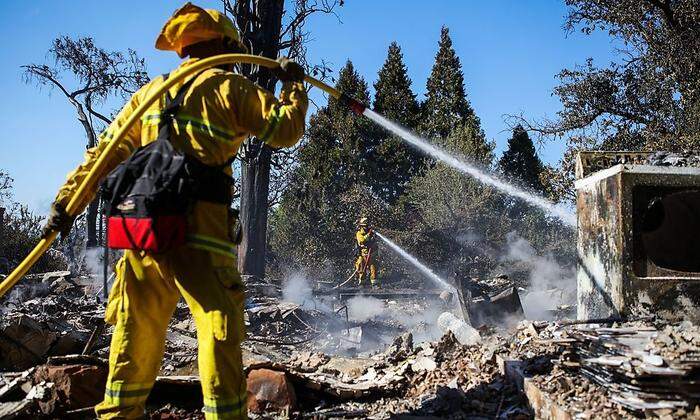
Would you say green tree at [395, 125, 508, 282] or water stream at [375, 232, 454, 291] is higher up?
green tree at [395, 125, 508, 282]

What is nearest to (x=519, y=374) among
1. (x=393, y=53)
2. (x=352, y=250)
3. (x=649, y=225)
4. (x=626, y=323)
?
(x=626, y=323)

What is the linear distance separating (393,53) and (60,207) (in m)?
31.9

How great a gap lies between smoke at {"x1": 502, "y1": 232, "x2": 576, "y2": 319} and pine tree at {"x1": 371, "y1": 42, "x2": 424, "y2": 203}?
20.2 ft

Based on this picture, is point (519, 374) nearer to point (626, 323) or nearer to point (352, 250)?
point (626, 323)

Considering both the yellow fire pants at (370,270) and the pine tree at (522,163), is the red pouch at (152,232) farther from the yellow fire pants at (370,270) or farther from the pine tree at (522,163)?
the pine tree at (522,163)

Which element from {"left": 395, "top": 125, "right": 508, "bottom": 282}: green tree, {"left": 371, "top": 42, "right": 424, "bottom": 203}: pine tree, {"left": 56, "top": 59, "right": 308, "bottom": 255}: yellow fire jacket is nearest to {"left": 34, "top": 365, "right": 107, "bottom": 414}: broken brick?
{"left": 56, "top": 59, "right": 308, "bottom": 255}: yellow fire jacket

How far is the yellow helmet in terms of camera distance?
10.0 ft

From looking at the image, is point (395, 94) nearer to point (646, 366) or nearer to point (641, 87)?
point (641, 87)

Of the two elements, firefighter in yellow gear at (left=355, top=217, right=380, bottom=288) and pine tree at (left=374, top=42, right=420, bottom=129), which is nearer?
firefighter in yellow gear at (left=355, top=217, right=380, bottom=288)

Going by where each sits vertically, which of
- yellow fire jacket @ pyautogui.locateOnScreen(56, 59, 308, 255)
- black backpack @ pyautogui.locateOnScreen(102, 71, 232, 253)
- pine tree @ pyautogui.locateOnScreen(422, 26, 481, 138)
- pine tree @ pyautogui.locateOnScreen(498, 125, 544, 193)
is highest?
pine tree @ pyautogui.locateOnScreen(422, 26, 481, 138)

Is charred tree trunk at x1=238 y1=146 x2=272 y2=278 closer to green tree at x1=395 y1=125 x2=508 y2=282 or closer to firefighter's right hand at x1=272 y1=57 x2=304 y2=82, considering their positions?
firefighter's right hand at x1=272 y1=57 x2=304 y2=82

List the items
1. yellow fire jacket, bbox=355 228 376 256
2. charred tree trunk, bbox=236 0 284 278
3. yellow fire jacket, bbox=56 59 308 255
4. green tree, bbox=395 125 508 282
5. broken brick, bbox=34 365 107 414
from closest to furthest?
yellow fire jacket, bbox=56 59 308 255 → broken brick, bbox=34 365 107 414 → charred tree trunk, bbox=236 0 284 278 → yellow fire jacket, bbox=355 228 376 256 → green tree, bbox=395 125 508 282

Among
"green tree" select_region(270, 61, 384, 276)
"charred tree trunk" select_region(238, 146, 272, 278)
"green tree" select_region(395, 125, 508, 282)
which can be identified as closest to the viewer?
"charred tree trunk" select_region(238, 146, 272, 278)

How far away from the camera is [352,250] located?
87.4ft
